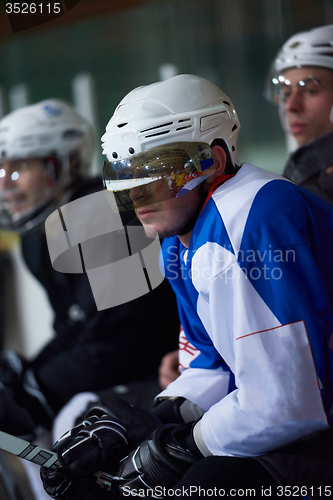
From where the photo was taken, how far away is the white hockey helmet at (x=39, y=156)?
1579 mm

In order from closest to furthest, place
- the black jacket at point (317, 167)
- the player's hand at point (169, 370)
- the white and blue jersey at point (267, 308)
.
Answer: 1. the white and blue jersey at point (267, 308)
2. the black jacket at point (317, 167)
3. the player's hand at point (169, 370)

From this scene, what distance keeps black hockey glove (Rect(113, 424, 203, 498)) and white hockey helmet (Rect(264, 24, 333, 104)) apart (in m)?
0.87

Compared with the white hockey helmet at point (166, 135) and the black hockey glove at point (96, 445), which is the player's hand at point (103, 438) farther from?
the white hockey helmet at point (166, 135)

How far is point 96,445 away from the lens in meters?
0.80

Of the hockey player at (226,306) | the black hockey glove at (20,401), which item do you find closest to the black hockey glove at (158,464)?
the hockey player at (226,306)

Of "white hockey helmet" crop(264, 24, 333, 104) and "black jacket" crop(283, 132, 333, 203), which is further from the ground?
"white hockey helmet" crop(264, 24, 333, 104)

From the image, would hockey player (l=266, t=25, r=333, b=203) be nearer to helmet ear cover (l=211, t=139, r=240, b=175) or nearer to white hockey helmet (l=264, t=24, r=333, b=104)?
white hockey helmet (l=264, t=24, r=333, b=104)

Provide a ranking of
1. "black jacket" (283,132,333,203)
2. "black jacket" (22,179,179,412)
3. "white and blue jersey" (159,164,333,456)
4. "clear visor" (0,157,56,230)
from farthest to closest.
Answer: "clear visor" (0,157,56,230)
"black jacket" (22,179,179,412)
"black jacket" (283,132,333,203)
"white and blue jersey" (159,164,333,456)

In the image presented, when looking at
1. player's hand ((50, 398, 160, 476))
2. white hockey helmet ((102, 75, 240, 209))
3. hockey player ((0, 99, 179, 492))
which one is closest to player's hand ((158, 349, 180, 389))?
hockey player ((0, 99, 179, 492))

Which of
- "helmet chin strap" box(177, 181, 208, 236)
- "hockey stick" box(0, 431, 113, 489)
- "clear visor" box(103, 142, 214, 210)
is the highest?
"clear visor" box(103, 142, 214, 210)

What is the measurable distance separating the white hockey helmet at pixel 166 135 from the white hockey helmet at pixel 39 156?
78cm

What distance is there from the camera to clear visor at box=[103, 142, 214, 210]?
774 mm

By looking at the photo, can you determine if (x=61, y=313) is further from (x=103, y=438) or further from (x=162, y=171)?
(x=162, y=171)

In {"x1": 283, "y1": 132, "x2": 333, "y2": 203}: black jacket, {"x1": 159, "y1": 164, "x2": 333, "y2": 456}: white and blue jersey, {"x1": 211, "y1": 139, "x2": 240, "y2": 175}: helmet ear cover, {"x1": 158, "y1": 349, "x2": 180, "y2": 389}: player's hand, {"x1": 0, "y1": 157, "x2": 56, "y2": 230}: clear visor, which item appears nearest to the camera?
{"x1": 159, "y1": 164, "x2": 333, "y2": 456}: white and blue jersey
